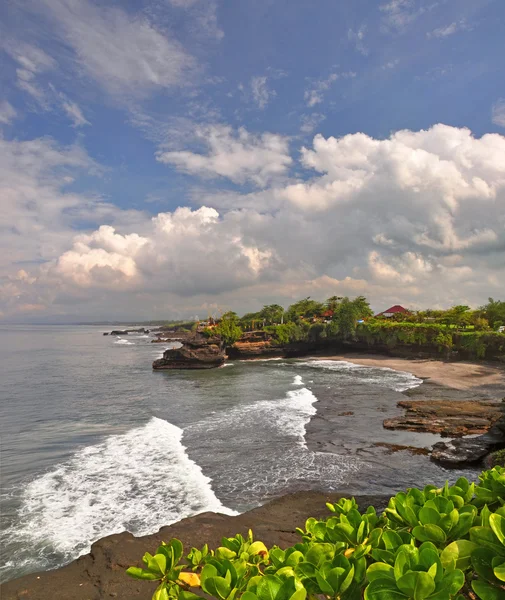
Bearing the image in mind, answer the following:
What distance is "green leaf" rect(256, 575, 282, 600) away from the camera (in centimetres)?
170

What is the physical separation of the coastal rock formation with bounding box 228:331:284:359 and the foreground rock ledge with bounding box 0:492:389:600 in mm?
51079

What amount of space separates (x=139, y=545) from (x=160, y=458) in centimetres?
710

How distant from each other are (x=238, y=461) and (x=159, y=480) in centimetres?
310

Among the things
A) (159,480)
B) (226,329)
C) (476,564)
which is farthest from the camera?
(226,329)

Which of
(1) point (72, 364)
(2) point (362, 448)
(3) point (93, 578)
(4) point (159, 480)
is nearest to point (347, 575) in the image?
(3) point (93, 578)

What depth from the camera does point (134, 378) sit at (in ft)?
Result: 132

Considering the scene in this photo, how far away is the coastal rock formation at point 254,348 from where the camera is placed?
62500 millimetres

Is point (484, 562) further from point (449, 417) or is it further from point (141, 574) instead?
point (449, 417)

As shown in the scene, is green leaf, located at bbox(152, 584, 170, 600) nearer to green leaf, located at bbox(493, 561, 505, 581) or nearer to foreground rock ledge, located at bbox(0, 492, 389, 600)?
green leaf, located at bbox(493, 561, 505, 581)

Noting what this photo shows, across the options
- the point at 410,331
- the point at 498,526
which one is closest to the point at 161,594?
the point at 498,526

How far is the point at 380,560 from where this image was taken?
78.7 inches

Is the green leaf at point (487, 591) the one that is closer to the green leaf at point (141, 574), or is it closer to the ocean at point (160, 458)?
the green leaf at point (141, 574)

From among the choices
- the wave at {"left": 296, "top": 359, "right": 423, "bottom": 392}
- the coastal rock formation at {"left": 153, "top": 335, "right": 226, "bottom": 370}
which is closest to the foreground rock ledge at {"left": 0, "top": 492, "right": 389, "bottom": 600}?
the wave at {"left": 296, "top": 359, "right": 423, "bottom": 392}

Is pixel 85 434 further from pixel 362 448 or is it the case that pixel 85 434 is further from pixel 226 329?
pixel 226 329
